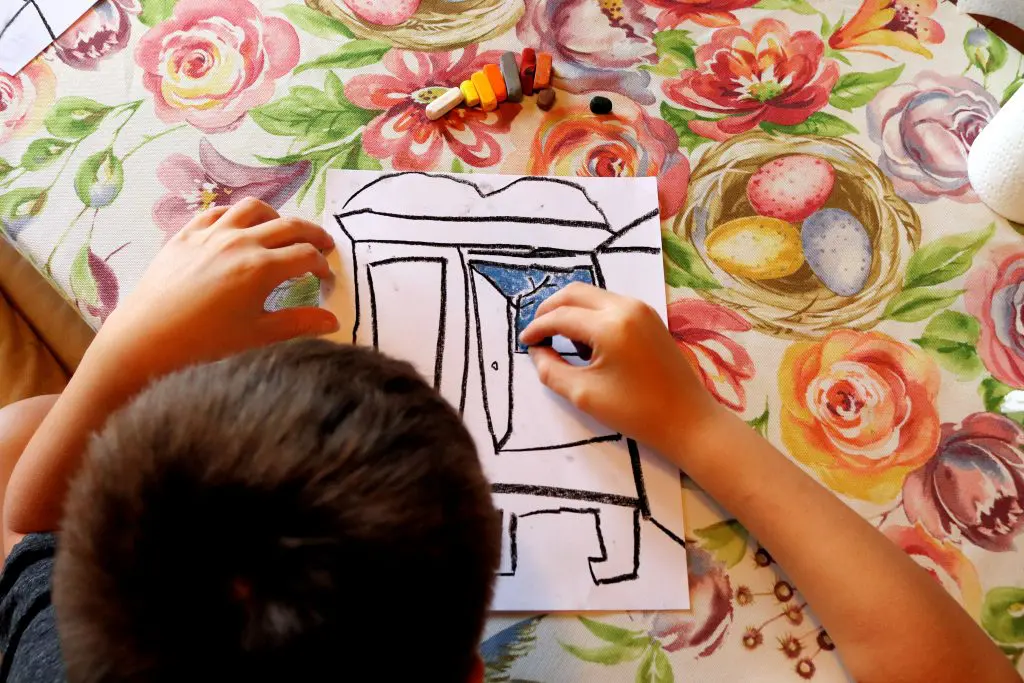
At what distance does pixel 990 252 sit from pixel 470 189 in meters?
0.42

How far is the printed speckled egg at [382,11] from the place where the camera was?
62cm

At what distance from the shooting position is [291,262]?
20.0 inches

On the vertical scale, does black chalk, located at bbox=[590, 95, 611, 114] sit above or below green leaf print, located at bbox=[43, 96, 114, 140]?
below

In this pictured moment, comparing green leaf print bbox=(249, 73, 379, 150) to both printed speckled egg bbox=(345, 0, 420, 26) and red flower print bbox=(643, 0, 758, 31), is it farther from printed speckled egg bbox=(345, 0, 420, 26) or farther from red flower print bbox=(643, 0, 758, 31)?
red flower print bbox=(643, 0, 758, 31)

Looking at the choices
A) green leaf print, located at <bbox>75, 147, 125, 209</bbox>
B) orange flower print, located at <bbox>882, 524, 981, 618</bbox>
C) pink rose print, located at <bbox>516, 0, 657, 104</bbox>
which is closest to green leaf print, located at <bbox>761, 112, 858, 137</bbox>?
pink rose print, located at <bbox>516, 0, 657, 104</bbox>

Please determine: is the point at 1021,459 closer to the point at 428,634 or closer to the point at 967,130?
the point at 967,130

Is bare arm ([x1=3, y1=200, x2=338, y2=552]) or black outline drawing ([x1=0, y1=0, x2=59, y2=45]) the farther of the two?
black outline drawing ([x1=0, y1=0, x2=59, y2=45])

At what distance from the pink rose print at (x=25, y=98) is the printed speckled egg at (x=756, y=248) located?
56cm

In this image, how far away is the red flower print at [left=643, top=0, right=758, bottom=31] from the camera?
0.63 m

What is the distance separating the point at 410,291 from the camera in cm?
54

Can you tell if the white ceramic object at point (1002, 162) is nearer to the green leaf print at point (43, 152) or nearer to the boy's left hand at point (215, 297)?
the boy's left hand at point (215, 297)

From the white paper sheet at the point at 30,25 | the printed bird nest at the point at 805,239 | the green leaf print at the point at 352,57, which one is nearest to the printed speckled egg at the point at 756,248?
the printed bird nest at the point at 805,239

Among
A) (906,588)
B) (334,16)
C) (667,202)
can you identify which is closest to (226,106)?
(334,16)

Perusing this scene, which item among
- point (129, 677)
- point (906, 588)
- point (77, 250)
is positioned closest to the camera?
point (129, 677)
